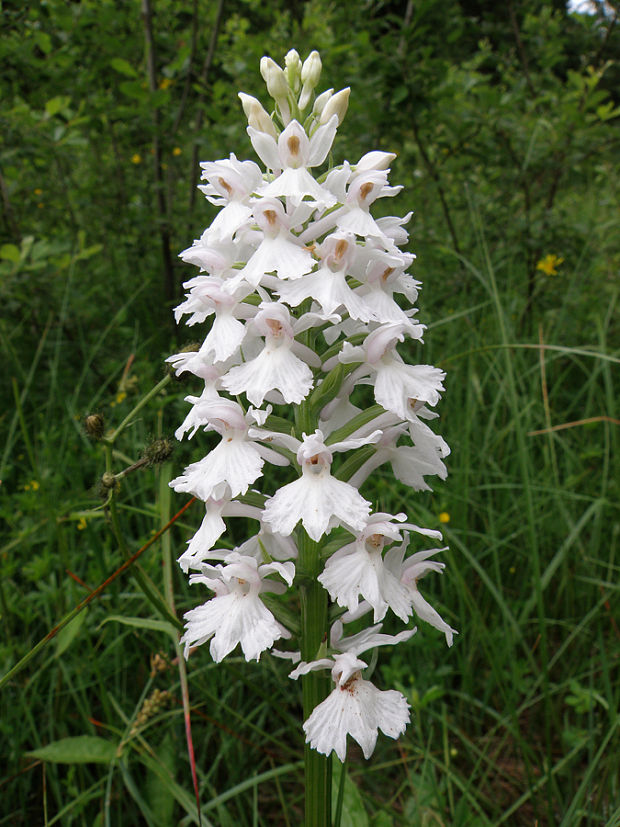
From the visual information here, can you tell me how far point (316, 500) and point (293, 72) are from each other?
1.00 m

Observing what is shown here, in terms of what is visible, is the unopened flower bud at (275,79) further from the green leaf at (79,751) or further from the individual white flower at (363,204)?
the green leaf at (79,751)

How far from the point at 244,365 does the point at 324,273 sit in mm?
257

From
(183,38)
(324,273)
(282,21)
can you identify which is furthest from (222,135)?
(324,273)

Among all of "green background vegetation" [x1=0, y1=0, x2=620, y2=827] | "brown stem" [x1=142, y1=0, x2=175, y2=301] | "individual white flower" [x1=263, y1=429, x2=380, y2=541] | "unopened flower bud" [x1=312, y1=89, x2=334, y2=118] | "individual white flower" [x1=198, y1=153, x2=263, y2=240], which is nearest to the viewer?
"individual white flower" [x1=263, y1=429, x2=380, y2=541]

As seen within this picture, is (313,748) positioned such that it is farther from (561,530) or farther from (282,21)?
(282,21)

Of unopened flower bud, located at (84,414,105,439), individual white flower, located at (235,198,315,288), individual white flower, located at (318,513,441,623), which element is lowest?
individual white flower, located at (318,513,441,623)

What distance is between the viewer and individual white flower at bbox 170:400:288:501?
1343 millimetres

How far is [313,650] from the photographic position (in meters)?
1.42

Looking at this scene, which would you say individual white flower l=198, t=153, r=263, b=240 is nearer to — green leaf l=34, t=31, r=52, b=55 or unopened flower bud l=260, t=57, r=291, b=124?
unopened flower bud l=260, t=57, r=291, b=124

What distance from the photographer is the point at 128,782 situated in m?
1.85

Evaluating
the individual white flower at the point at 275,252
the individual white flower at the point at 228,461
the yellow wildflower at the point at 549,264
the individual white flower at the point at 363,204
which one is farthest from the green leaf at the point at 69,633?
the yellow wildflower at the point at 549,264

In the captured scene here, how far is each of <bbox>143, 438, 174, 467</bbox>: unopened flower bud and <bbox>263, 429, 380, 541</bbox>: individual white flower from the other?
0.87ft

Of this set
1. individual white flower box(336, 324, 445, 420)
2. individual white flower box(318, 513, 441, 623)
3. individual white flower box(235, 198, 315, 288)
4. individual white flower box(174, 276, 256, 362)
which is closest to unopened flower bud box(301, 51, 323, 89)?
individual white flower box(235, 198, 315, 288)

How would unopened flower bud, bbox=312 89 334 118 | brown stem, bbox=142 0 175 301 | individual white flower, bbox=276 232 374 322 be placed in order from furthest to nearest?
brown stem, bbox=142 0 175 301 → unopened flower bud, bbox=312 89 334 118 → individual white flower, bbox=276 232 374 322
